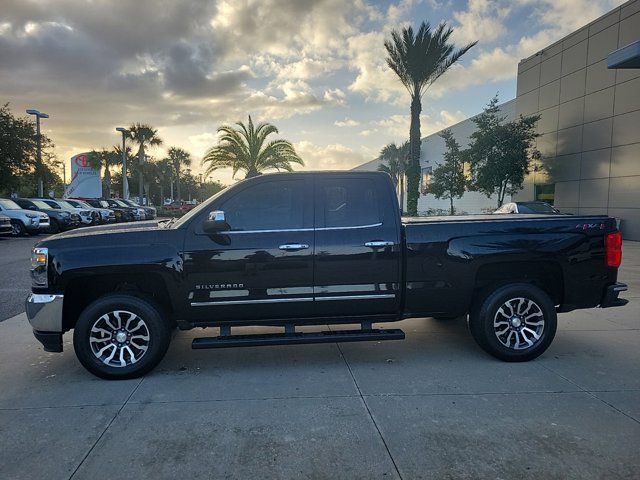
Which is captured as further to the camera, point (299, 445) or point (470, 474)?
point (299, 445)

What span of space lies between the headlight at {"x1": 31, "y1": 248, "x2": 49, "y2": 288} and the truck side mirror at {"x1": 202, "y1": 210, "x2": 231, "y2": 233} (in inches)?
58.5

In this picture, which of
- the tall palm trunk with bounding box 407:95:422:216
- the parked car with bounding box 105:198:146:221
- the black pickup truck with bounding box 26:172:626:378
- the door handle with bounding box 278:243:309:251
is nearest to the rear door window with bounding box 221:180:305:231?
the black pickup truck with bounding box 26:172:626:378

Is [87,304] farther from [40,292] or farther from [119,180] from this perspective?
[119,180]

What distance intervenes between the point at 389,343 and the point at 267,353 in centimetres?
145

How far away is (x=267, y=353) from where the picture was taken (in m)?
5.08

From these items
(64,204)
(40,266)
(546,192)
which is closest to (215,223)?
(40,266)

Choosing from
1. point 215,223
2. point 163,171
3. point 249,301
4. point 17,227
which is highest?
point 163,171

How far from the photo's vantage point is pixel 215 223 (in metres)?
4.19

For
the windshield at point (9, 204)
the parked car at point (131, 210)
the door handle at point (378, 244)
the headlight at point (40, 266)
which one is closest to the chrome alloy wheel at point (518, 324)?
the door handle at point (378, 244)

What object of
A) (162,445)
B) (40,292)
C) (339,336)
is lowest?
(162,445)

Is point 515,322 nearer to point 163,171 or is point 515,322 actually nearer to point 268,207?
point 268,207

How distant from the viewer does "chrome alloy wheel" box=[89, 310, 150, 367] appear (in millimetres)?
4285

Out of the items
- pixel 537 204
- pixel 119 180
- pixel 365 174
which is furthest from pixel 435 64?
pixel 119 180

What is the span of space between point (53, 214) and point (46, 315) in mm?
20803
